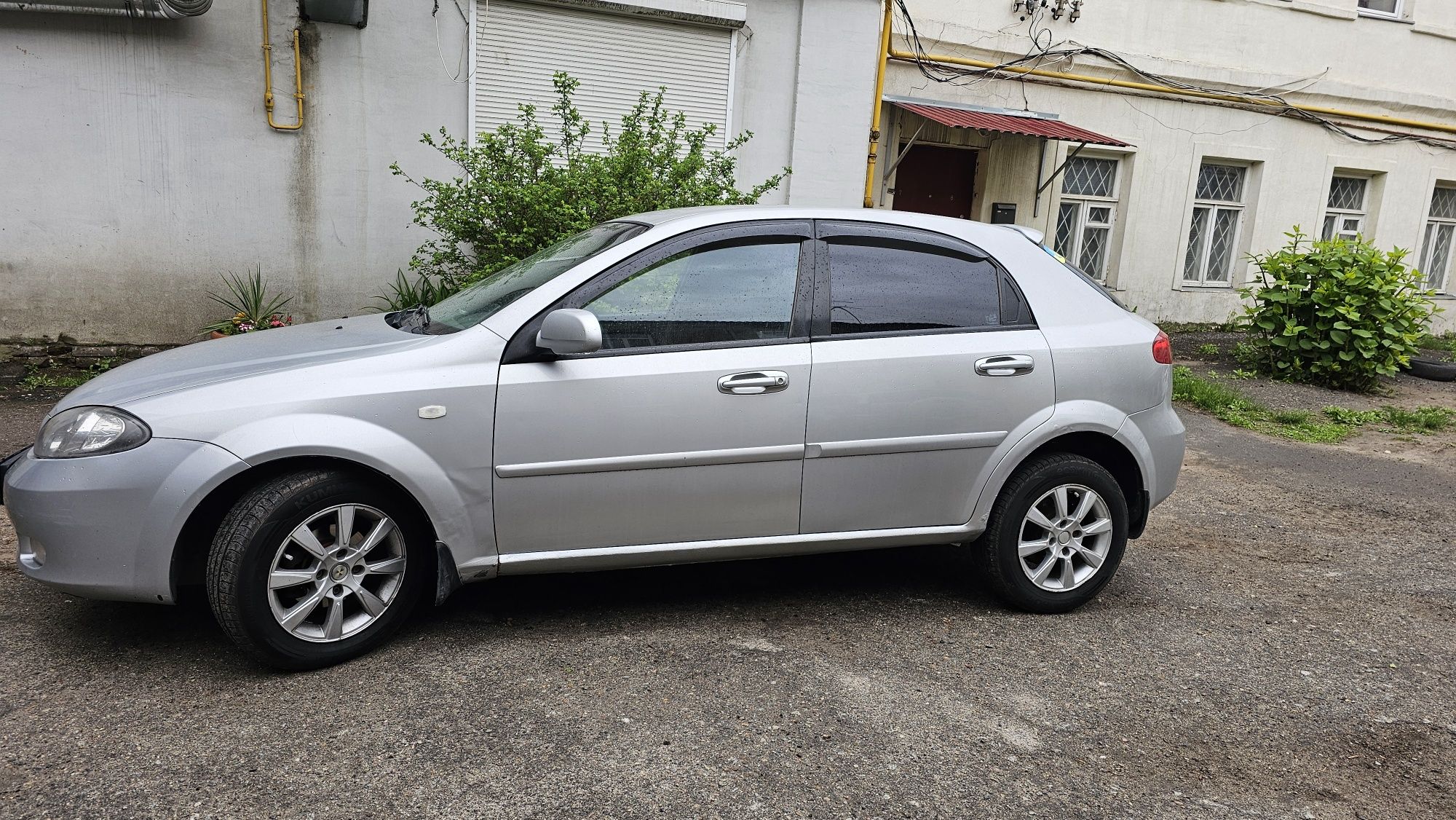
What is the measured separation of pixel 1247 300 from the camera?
1391 cm

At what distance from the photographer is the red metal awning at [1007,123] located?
10.3 m

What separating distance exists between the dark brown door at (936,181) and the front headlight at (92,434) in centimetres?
970

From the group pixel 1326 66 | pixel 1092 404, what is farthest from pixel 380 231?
pixel 1326 66

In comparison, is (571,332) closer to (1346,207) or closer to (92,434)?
(92,434)

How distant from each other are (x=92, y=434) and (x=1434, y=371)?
12.9 m

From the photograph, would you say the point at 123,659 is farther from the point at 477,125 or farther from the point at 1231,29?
the point at 1231,29

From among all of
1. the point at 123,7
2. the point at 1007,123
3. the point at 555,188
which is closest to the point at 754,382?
the point at 555,188

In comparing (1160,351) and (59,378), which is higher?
(1160,351)

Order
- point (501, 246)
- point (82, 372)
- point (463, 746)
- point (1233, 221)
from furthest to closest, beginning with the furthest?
point (1233, 221) → point (82, 372) → point (501, 246) → point (463, 746)

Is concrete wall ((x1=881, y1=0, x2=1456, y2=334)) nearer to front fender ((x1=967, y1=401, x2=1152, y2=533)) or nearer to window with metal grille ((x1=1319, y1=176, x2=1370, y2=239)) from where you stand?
window with metal grille ((x1=1319, y1=176, x2=1370, y2=239))

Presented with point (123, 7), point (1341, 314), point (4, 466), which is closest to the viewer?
point (4, 466)

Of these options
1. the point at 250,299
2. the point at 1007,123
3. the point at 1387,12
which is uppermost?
the point at 1387,12

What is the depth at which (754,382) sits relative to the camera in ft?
12.4

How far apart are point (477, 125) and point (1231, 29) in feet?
32.2
